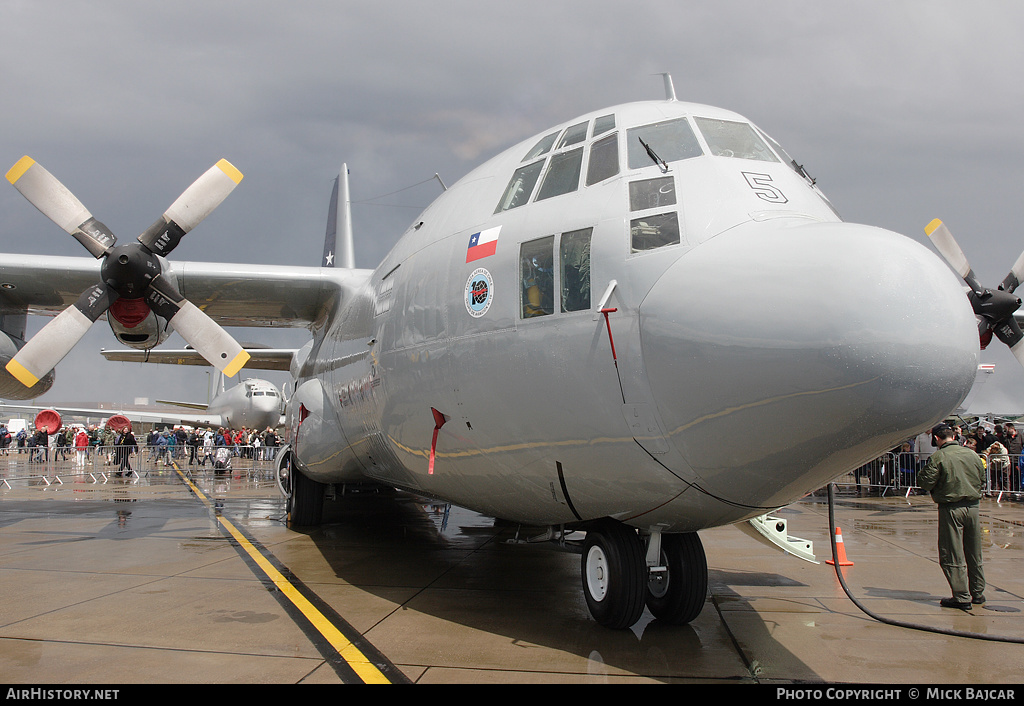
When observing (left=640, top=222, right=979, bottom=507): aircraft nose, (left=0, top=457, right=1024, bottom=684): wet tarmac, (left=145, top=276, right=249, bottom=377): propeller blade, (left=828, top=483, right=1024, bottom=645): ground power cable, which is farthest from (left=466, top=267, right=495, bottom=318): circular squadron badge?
(left=145, top=276, right=249, bottom=377): propeller blade

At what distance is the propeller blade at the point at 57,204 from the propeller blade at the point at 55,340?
75 centimetres

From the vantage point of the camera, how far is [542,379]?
5148 millimetres

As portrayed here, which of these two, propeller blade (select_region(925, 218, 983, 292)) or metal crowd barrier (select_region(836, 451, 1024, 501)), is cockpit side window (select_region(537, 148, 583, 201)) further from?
metal crowd barrier (select_region(836, 451, 1024, 501))

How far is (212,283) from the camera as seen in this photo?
1125 centimetres

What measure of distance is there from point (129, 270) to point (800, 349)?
314 inches

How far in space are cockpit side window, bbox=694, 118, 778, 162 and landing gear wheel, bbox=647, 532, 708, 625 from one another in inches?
122

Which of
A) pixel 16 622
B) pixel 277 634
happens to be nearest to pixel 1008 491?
pixel 277 634

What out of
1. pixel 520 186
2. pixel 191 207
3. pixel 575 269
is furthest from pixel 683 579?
pixel 191 207

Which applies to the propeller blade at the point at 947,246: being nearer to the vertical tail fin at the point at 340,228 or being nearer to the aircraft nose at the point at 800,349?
the aircraft nose at the point at 800,349

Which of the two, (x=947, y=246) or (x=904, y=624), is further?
(x=947, y=246)

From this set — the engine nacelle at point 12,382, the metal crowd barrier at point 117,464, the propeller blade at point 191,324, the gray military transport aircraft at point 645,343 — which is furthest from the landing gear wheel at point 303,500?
the metal crowd barrier at point 117,464

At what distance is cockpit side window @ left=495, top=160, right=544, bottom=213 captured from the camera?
5.93 metres

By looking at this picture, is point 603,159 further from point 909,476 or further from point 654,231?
point 909,476

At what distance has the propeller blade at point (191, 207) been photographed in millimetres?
9125
